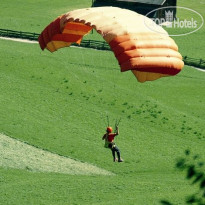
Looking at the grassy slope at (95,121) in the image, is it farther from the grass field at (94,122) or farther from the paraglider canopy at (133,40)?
the paraglider canopy at (133,40)

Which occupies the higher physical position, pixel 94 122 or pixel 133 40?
pixel 133 40

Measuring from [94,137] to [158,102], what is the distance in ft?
28.5

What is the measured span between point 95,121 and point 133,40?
20238mm

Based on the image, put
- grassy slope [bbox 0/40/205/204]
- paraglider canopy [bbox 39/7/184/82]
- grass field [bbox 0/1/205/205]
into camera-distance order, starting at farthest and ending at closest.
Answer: grassy slope [bbox 0/40/205/204] → grass field [bbox 0/1/205/205] → paraglider canopy [bbox 39/7/184/82]

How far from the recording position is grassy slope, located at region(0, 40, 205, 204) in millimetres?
32938

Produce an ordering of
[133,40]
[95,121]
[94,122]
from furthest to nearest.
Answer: [95,121] → [94,122] → [133,40]

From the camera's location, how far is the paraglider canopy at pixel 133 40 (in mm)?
21844

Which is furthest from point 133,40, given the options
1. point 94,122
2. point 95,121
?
point 95,121

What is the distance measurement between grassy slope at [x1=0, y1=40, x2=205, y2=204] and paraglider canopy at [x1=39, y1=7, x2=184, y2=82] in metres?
10.2

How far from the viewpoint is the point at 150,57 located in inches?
871

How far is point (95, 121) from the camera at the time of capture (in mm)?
42438

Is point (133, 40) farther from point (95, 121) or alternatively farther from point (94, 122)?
point (95, 121)

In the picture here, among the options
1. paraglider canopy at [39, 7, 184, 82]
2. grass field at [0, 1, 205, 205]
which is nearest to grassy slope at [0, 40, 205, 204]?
grass field at [0, 1, 205, 205]

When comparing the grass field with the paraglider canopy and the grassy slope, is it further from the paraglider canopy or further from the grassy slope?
the paraglider canopy
